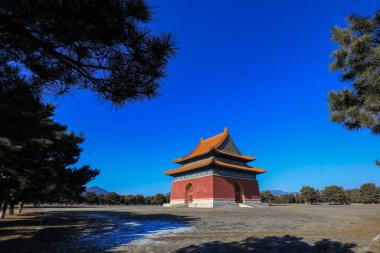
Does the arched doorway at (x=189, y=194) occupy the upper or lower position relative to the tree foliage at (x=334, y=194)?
lower

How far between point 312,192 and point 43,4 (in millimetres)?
57608

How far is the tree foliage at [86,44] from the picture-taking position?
271 centimetres

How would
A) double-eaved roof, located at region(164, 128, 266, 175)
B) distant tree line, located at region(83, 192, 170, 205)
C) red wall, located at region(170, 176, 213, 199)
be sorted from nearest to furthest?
red wall, located at region(170, 176, 213, 199)
double-eaved roof, located at region(164, 128, 266, 175)
distant tree line, located at region(83, 192, 170, 205)

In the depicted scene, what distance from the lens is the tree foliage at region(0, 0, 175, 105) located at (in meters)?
2.71

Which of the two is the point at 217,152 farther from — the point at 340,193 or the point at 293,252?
the point at 340,193

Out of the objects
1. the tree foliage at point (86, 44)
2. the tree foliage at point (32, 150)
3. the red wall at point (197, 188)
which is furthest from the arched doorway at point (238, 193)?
the tree foliage at point (86, 44)

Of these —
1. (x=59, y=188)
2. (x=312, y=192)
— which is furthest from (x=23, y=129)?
(x=312, y=192)

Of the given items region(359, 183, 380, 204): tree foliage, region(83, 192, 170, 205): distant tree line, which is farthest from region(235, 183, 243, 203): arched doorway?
region(359, 183, 380, 204): tree foliage

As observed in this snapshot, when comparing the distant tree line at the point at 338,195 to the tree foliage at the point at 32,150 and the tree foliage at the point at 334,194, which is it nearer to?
the tree foliage at the point at 334,194

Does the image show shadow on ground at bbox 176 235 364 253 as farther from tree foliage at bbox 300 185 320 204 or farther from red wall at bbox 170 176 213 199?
tree foliage at bbox 300 185 320 204

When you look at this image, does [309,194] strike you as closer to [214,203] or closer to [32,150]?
[214,203]

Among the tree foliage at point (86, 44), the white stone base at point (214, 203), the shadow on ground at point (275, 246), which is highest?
the tree foliage at point (86, 44)

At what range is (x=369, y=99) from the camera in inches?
181

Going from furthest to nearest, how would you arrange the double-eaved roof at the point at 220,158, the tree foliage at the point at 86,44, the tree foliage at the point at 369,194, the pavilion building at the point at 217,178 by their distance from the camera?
the tree foliage at the point at 369,194
the double-eaved roof at the point at 220,158
the pavilion building at the point at 217,178
the tree foliage at the point at 86,44
